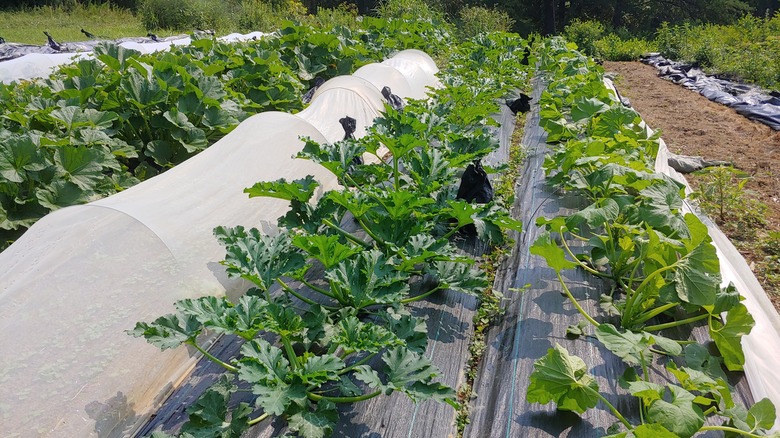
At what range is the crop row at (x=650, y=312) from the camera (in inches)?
70.1

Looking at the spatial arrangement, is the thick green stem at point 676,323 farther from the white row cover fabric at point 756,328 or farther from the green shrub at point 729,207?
the green shrub at point 729,207

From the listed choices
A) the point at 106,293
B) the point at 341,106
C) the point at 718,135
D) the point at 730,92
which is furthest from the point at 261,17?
the point at 106,293

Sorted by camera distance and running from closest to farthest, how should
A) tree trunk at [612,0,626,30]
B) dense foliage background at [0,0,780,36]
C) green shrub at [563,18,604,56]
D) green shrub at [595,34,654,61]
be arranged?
1. green shrub at [595,34,654,61]
2. green shrub at [563,18,604,56]
3. dense foliage background at [0,0,780,36]
4. tree trunk at [612,0,626,30]

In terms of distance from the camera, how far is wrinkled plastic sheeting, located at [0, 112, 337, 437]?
199 cm

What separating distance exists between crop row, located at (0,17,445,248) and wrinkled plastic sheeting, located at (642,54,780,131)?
6.30 metres

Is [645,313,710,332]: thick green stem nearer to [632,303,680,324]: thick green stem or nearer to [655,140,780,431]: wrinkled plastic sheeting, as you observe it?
[632,303,680,324]: thick green stem

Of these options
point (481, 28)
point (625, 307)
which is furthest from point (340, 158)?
point (481, 28)

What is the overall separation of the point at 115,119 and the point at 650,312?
4.15 m

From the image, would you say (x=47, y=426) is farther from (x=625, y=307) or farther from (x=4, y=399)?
(x=625, y=307)

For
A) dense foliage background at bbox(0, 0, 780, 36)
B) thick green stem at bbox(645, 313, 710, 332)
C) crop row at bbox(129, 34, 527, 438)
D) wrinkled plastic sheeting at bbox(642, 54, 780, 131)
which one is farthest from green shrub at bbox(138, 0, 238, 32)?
thick green stem at bbox(645, 313, 710, 332)

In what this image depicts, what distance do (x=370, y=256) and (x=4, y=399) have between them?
1.42m

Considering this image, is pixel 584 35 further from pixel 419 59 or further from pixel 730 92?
pixel 419 59

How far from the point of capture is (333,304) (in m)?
2.77

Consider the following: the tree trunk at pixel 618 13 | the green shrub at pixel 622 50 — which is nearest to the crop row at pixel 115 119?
the green shrub at pixel 622 50
